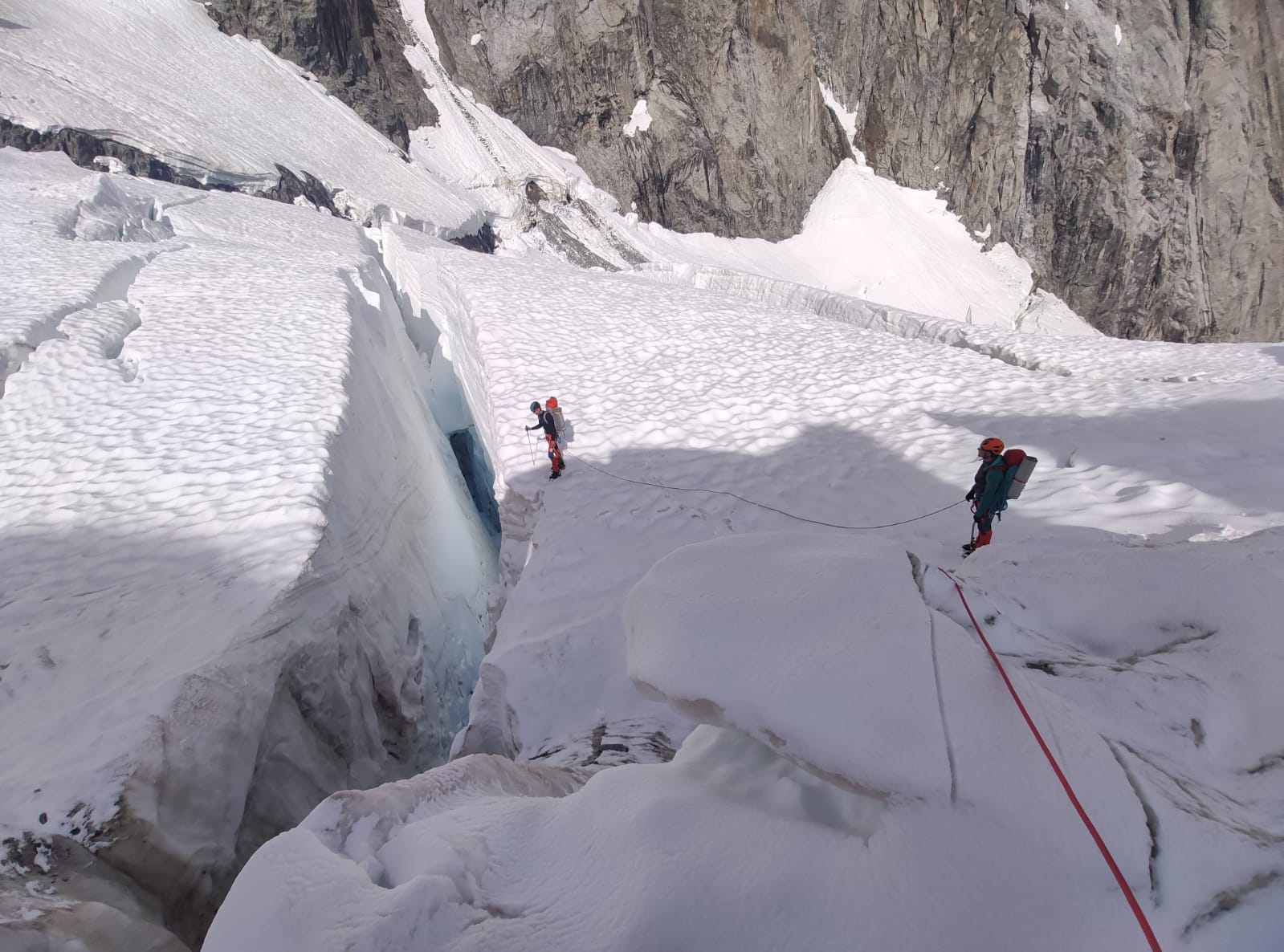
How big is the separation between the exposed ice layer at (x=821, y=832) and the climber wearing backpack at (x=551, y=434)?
120 inches

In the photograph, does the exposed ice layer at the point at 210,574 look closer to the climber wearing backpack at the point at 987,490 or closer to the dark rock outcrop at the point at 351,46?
the climber wearing backpack at the point at 987,490

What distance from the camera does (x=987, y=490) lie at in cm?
350

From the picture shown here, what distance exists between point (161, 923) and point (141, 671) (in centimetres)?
104

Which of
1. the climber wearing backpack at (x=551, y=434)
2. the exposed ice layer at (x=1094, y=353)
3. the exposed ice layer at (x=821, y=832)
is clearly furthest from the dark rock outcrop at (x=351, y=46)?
the exposed ice layer at (x=821, y=832)

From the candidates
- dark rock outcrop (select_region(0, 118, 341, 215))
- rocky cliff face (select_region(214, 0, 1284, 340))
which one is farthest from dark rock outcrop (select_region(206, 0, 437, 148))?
dark rock outcrop (select_region(0, 118, 341, 215))

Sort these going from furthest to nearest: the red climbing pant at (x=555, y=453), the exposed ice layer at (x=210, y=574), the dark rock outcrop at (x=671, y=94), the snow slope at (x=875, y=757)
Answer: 1. the dark rock outcrop at (x=671, y=94)
2. the red climbing pant at (x=555, y=453)
3. the exposed ice layer at (x=210, y=574)
4. the snow slope at (x=875, y=757)

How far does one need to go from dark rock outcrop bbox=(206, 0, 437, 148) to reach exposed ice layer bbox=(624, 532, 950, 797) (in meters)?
24.1

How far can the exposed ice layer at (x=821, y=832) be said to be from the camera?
4.03ft

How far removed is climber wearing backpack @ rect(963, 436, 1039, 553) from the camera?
3.38m

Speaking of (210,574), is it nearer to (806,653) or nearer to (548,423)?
(548,423)

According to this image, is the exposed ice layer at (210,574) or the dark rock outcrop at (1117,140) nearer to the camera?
the exposed ice layer at (210,574)

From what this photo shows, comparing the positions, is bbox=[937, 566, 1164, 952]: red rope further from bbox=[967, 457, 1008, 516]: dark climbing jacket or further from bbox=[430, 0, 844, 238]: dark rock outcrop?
bbox=[430, 0, 844, 238]: dark rock outcrop

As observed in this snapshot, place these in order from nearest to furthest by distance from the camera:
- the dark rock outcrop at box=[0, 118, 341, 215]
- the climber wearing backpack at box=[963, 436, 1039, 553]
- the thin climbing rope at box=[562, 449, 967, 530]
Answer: the climber wearing backpack at box=[963, 436, 1039, 553]
the thin climbing rope at box=[562, 449, 967, 530]
the dark rock outcrop at box=[0, 118, 341, 215]

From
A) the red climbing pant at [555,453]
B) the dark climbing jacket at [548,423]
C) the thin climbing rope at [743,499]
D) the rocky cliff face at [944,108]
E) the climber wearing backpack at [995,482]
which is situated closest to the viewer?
the climber wearing backpack at [995,482]
